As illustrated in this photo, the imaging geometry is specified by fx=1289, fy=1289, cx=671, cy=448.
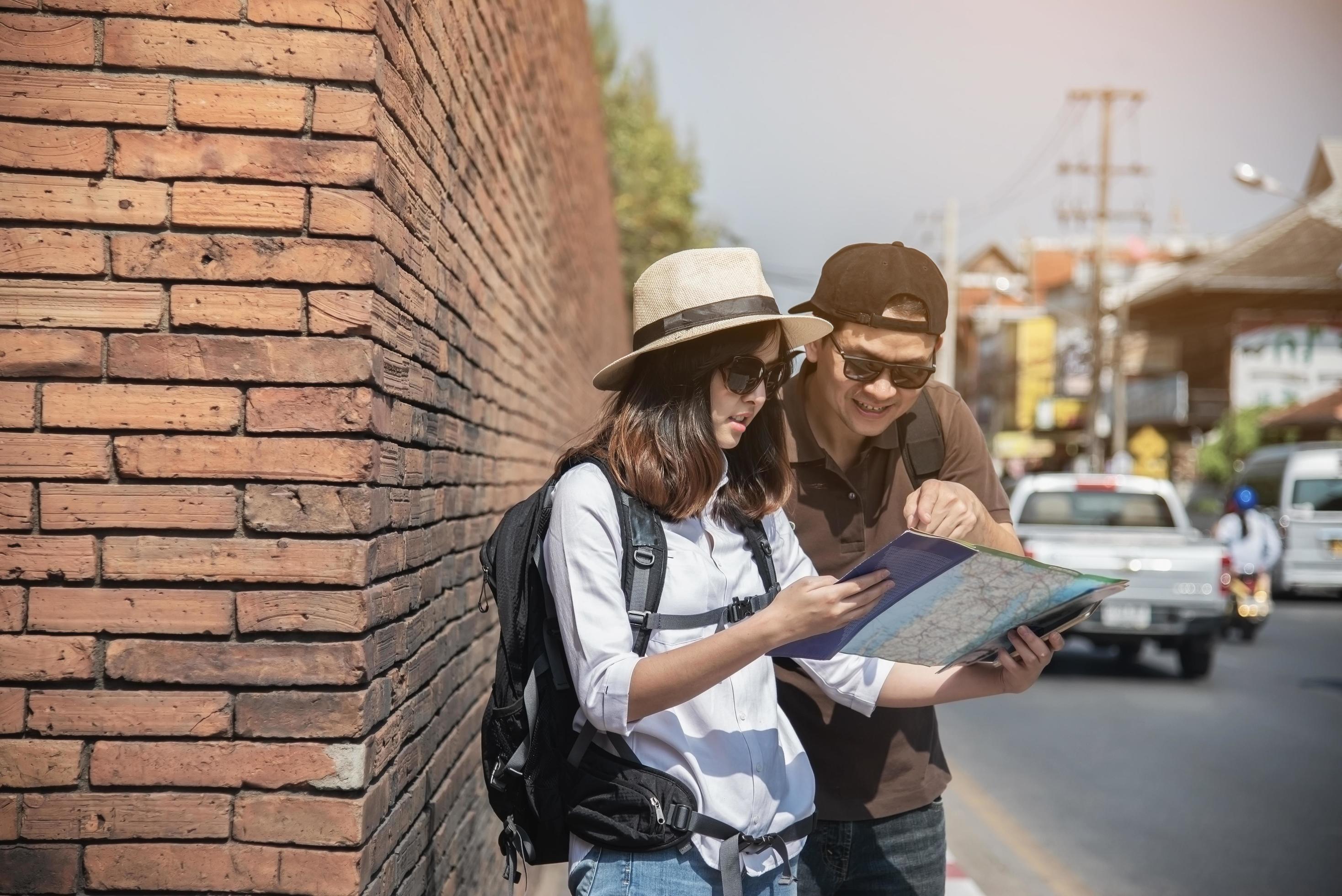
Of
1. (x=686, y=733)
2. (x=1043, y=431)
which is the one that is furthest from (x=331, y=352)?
(x=1043, y=431)

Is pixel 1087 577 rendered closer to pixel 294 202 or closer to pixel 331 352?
pixel 331 352

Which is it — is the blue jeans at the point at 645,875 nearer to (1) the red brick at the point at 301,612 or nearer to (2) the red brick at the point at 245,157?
(1) the red brick at the point at 301,612

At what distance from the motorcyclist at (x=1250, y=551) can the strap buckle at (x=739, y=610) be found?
14.9 meters

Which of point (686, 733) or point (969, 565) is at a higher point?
point (969, 565)

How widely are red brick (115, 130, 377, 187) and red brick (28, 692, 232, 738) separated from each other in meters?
0.91

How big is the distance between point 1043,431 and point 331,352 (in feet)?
202

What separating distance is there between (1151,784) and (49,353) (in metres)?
7.51

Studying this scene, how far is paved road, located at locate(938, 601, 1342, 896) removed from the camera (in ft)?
20.5

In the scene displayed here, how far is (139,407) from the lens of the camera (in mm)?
2252

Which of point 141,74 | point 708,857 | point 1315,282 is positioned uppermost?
point 1315,282

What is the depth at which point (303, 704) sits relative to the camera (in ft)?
7.52

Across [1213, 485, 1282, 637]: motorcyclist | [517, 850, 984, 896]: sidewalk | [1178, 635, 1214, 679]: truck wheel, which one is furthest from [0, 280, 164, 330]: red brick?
[1213, 485, 1282, 637]: motorcyclist

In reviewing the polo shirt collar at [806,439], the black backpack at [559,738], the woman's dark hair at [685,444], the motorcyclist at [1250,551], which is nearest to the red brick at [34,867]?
the black backpack at [559,738]

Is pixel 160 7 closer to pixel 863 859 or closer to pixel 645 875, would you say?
pixel 645 875
